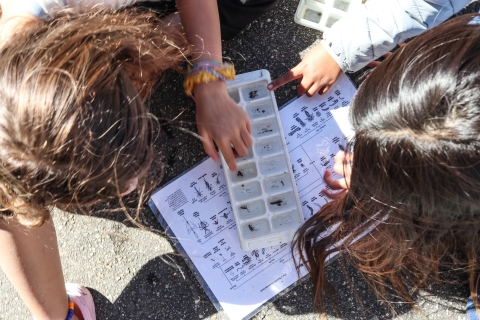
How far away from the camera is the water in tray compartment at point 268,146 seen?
68 centimetres

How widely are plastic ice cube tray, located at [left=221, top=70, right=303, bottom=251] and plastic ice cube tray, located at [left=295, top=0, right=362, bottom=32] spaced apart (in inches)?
5.7

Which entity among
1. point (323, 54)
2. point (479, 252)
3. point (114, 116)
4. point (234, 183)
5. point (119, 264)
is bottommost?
point (479, 252)

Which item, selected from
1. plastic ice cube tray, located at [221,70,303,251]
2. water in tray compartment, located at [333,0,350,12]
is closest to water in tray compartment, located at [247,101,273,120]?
plastic ice cube tray, located at [221,70,303,251]

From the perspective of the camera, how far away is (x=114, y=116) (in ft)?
1.44

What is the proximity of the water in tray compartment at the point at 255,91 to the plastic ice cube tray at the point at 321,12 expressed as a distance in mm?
153

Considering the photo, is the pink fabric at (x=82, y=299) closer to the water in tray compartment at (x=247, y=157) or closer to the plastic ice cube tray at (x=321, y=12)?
the water in tray compartment at (x=247, y=157)

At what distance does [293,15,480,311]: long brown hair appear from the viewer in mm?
428

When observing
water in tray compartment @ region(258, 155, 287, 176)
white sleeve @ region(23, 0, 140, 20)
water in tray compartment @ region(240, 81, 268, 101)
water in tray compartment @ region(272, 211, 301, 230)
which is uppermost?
white sleeve @ region(23, 0, 140, 20)

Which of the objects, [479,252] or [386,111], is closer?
[386,111]

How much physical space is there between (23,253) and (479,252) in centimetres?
78

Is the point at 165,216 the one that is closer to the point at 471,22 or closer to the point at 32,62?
the point at 32,62

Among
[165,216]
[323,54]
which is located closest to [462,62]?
[323,54]

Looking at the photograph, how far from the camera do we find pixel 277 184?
688 mm

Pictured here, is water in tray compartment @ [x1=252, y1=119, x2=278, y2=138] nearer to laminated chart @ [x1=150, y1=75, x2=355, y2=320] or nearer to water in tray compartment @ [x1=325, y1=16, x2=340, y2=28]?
laminated chart @ [x1=150, y1=75, x2=355, y2=320]
